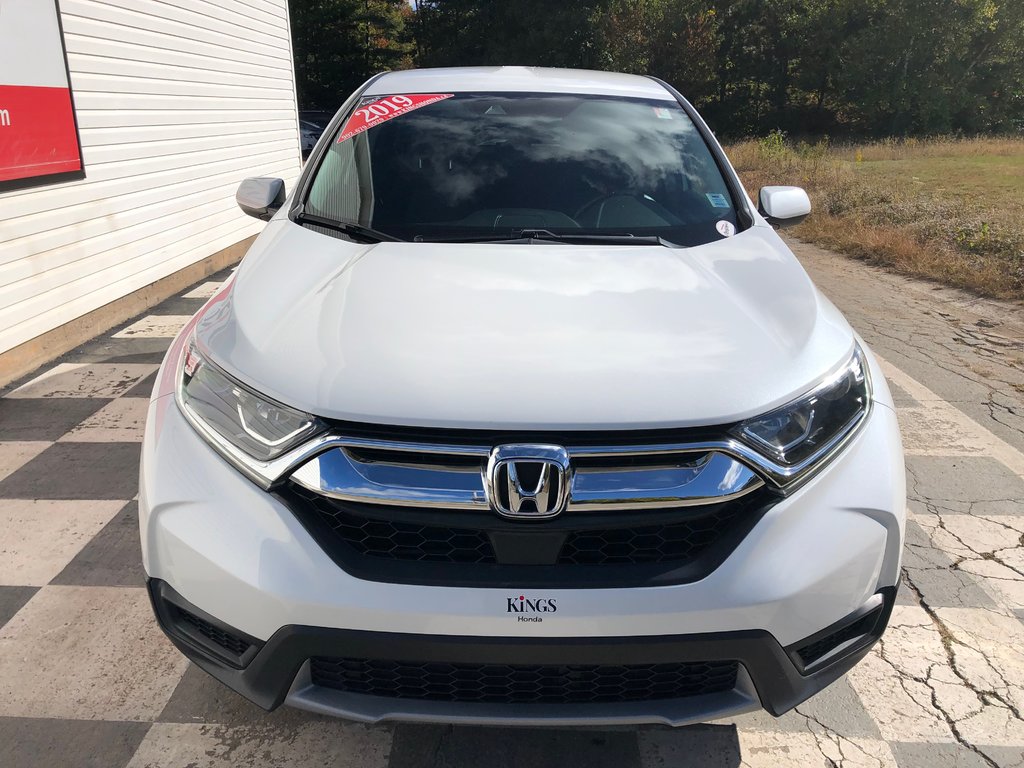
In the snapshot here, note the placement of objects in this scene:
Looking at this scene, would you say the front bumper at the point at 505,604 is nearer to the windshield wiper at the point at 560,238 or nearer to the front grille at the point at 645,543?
the front grille at the point at 645,543

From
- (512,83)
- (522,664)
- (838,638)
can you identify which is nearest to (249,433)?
(522,664)

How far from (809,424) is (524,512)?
0.64m

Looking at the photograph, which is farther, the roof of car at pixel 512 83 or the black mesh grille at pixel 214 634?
the roof of car at pixel 512 83

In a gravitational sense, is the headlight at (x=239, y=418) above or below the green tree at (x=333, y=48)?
below

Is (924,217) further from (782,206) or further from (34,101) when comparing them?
(34,101)

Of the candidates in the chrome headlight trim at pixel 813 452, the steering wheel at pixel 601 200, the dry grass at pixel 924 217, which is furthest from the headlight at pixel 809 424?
the dry grass at pixel 924 217

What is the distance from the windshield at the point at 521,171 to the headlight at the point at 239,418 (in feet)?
2.82

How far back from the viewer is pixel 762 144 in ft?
77.4

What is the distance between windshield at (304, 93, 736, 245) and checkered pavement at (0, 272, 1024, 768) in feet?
4.55

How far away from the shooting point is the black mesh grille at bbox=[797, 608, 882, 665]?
1677mm

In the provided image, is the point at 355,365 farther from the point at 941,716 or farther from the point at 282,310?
the point at 941,716

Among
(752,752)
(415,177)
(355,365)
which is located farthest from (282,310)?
(752,752)

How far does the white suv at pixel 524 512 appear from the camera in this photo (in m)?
1.55

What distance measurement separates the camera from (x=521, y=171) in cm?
282
